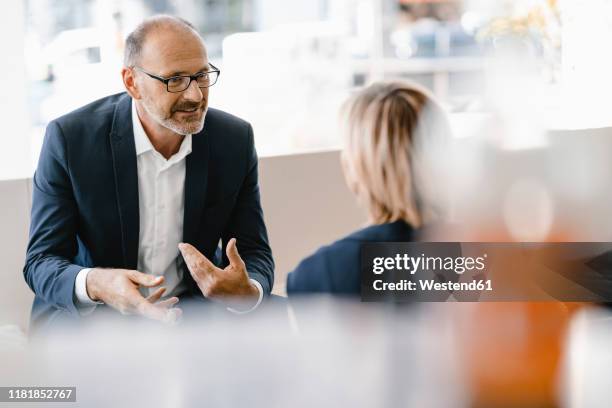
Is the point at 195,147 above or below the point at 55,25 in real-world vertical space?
below

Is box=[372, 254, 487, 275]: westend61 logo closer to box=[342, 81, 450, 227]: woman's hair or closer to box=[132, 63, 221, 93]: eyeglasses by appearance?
box=[342, 81, 450, 227]: woman's hair

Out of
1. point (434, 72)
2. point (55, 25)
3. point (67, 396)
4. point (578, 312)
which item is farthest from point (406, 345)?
point (55, 25)

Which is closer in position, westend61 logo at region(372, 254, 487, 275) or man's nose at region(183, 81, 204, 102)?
man's nose at region(183, 81, 204, 102)

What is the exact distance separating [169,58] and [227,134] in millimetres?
213

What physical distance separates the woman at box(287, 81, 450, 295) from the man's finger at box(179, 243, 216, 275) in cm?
22

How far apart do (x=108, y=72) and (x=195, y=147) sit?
0.81ft

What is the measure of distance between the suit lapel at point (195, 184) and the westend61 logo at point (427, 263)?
0.42 meters

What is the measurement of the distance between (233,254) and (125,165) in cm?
31

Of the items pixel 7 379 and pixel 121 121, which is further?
pixel 7 379

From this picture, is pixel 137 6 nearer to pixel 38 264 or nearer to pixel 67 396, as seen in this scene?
pixel 38 264

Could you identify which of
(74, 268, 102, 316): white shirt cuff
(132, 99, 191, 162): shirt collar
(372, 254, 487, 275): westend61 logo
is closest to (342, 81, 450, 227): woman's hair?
(372, 254, 487, 275): westend61 logo

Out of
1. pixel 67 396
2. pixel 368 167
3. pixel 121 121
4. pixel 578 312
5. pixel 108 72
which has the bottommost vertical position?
pixel 67 396

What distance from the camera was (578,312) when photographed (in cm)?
184

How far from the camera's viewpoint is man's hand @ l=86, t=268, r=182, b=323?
5.70 feet
